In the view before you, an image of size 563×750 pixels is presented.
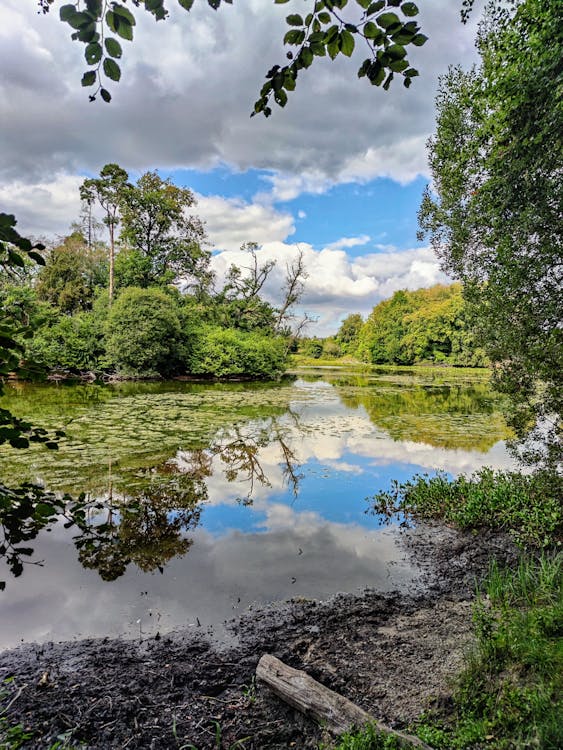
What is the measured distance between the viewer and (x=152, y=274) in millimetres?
28453

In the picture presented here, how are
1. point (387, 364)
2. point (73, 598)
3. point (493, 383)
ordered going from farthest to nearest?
point (387, 364) < point (493, 383) < point (73, 598)

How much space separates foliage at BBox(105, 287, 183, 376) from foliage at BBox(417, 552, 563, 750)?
69.2 ft

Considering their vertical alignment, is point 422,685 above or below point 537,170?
below

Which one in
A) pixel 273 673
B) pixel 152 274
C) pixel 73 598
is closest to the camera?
pixel 273 673

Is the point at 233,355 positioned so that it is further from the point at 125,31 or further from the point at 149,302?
the point at 125,31

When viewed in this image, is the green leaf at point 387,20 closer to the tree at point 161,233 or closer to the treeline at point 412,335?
the tree at point 161,233

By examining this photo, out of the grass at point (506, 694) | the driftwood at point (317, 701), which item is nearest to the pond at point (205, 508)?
the driftwood at point (317, 701)

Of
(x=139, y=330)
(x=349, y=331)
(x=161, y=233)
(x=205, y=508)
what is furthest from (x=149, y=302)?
(x=349, y=331)

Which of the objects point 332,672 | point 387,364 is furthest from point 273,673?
point 387,364

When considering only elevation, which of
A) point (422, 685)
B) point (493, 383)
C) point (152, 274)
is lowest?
point (422, 685)

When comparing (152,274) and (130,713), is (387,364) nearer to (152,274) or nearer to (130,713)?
(152,274)

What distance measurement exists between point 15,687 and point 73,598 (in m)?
1.31

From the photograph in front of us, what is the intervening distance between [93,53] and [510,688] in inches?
124

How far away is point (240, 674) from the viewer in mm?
2727
